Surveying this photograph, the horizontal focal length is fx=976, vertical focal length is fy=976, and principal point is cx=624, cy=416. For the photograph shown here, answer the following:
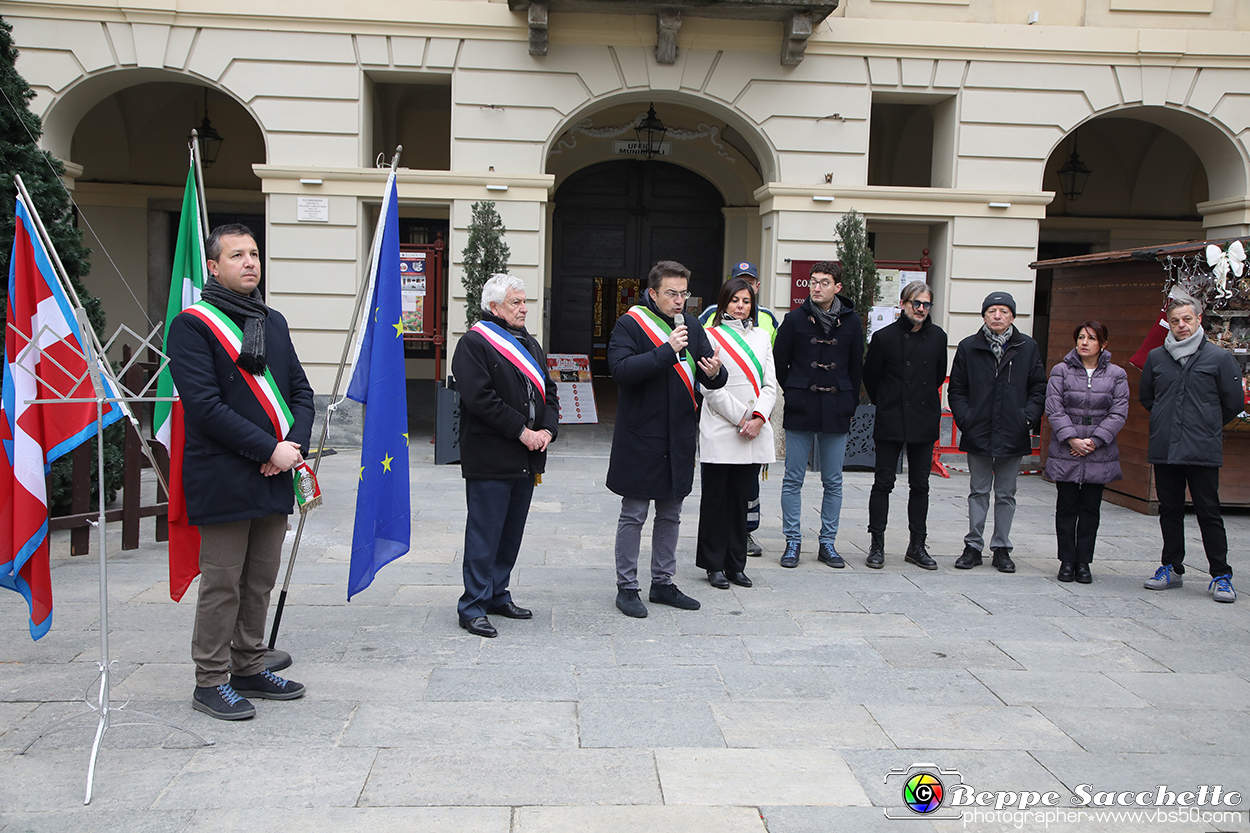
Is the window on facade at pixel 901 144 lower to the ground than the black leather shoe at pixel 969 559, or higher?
higher

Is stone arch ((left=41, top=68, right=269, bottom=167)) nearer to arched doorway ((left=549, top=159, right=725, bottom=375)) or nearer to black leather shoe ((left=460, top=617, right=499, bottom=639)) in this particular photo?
arched doorway ((left=549, top=159, right=725, bottom=375))

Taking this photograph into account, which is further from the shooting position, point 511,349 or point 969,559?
point 969,559

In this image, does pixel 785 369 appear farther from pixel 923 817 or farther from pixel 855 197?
pixel 855 197

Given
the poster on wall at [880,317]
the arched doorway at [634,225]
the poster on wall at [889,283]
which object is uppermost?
the arched doorway at [634,225]

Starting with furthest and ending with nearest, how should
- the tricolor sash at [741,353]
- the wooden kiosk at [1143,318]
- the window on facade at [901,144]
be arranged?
the window on facade at [901,144], the wooden kiosk at [1143,318], the tricolor sash at [741,353]

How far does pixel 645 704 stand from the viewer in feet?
13.3

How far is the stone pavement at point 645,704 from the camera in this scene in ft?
10.5

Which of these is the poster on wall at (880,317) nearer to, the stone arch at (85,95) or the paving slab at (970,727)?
the stone arch at (85,95)

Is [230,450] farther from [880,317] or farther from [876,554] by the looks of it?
[880,317]

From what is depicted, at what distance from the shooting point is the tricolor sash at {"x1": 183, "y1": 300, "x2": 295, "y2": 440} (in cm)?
377

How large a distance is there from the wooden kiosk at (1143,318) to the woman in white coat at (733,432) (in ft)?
13.7

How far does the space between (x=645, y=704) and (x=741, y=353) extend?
2.47 metres

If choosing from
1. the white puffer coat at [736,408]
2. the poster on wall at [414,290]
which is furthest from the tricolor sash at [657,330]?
the poster on wall at [414,290]

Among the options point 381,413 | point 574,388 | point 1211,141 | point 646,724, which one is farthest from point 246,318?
point 1211,141
